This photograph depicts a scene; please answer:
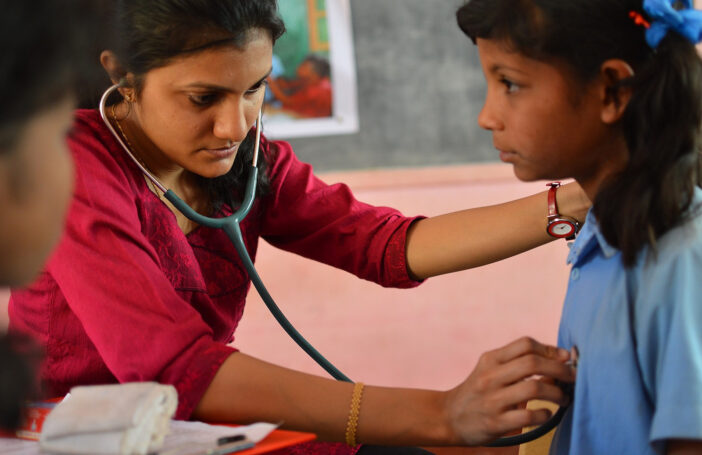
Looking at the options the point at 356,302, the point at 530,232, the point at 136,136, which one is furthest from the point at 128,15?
the point at 356,302

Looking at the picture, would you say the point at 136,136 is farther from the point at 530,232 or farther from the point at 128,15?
the point at 530,232

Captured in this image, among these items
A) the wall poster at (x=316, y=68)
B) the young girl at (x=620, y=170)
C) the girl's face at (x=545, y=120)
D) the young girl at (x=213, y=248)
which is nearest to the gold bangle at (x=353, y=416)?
the young girl at (x=213, y=248)

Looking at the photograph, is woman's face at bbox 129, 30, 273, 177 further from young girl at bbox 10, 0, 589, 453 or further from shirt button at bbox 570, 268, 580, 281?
shirt button at bbox 570, 268, 580, 281

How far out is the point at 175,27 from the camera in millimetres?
1081

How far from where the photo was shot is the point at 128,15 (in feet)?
3.65

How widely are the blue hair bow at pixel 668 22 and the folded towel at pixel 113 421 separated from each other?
0.65 metres

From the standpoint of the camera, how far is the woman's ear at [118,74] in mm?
1148

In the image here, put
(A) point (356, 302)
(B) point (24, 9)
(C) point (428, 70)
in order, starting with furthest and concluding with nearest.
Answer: (A) point (356, 302), (C) point (428, 70), (B) point (24, 9)

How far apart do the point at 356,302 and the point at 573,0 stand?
215 cm

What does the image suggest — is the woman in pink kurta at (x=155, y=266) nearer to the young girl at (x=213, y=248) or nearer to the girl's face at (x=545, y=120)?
the young girl at (x=213, y=248)

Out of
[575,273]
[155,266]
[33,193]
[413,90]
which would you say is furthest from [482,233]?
[413,90]

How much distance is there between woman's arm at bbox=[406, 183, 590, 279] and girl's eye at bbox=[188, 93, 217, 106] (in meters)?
0.42

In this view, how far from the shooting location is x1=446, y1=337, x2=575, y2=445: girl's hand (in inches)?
33.1

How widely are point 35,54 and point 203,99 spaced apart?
0.59 m
